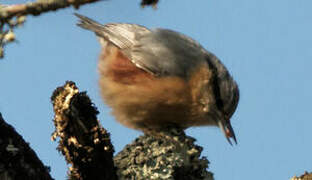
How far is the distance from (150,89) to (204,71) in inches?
24.3

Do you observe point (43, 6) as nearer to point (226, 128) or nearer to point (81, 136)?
point (81, 136)

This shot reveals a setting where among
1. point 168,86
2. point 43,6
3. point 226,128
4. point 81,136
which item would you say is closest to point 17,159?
point 81,136

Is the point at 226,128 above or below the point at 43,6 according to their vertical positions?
above

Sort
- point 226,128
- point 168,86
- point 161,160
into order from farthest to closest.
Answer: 1. point 226,128
2. point 168,86
3. point 161,160

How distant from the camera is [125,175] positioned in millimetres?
3928

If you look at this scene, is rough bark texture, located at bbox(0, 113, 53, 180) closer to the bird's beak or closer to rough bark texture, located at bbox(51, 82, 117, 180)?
rough bark texture, located at bbox(51, 82, 117, 180)

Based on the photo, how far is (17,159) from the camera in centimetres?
330

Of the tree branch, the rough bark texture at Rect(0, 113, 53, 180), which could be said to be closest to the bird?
the rough bark texture at Rect(0, 113, 53, 180)

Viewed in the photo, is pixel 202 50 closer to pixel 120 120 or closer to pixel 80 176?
pixel 120 120

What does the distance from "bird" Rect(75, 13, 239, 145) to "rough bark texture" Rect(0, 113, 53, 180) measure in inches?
67.0

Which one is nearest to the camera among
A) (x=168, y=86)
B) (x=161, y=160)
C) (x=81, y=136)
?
(x=81, y=136)

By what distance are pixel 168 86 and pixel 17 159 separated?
2185mm

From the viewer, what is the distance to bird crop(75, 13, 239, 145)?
16.9 ft

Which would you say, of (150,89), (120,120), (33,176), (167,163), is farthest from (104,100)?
(33,176)
